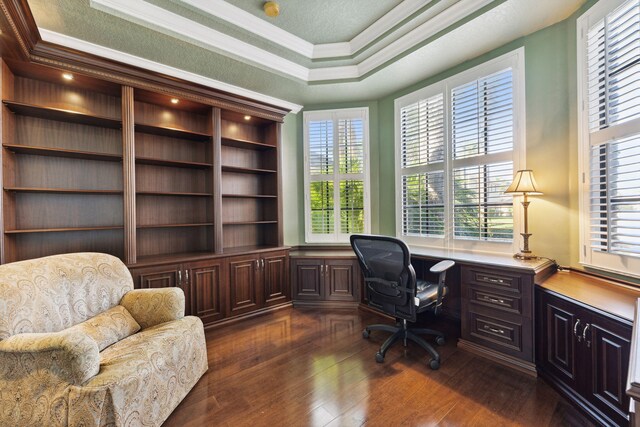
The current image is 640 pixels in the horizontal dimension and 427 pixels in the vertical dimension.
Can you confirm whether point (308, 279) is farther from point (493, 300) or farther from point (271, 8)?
point (271, 8)

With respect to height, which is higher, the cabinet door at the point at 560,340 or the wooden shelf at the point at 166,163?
the wooden shelf at the point at 166,163

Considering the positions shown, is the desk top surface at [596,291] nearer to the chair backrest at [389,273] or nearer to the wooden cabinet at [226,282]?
the chair backrest at [389,273]

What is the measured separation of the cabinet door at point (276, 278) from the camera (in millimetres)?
3295

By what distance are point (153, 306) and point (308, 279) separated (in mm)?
1843

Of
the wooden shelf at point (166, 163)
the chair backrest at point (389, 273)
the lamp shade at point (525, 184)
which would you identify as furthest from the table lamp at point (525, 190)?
the wooden shelf at point (166, 163)

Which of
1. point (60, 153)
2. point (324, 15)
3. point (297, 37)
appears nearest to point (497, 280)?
point (324, 15)

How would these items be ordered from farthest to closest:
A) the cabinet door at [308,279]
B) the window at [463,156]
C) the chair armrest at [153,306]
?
1. the cabinet door at [308,279]
2. the window at [463,156]
3. the chair armrest at [153,306]

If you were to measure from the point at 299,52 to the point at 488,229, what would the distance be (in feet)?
9.04

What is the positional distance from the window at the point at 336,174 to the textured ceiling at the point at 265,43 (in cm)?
47

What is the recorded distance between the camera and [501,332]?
7.01ft

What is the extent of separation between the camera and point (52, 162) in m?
2.44

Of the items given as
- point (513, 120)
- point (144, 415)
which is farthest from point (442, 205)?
point (144, 415)

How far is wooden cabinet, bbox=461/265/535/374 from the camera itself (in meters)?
2.02

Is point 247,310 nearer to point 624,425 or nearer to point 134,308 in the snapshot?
point 134,308
